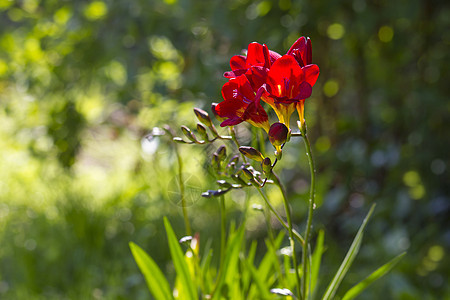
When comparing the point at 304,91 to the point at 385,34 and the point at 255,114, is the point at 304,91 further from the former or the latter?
the point at 385,34

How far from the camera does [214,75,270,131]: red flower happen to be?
0.67m

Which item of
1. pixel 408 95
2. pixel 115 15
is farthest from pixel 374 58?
pixel 115 15

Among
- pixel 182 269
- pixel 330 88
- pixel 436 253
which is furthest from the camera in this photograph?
pixel 330 88

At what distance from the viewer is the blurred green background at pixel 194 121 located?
183 cm

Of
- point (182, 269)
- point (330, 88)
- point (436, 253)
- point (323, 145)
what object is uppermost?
point (182, 269)

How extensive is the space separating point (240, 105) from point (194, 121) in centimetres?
132

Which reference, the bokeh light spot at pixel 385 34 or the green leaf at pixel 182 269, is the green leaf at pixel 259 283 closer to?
the green leaf at pixel 182 269

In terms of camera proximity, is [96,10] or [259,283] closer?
[259,283]

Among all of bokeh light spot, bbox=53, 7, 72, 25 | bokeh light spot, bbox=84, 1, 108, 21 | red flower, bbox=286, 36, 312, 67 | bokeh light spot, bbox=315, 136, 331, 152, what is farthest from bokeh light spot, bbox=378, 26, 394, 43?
red flower, bbox=286, 36, 312, 67

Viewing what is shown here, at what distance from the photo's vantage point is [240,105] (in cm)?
68

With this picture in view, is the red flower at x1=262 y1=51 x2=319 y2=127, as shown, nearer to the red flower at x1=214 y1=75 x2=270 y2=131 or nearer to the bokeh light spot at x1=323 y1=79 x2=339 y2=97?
the red flower at x1=214 y1=75 x2=270 y2=131

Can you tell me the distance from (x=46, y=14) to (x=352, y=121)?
1463 mm

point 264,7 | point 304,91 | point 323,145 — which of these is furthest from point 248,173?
point 323,145

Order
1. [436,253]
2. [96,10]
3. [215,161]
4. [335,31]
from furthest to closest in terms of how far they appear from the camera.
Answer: [335,31], [436,253], [96,10], [215,161]
